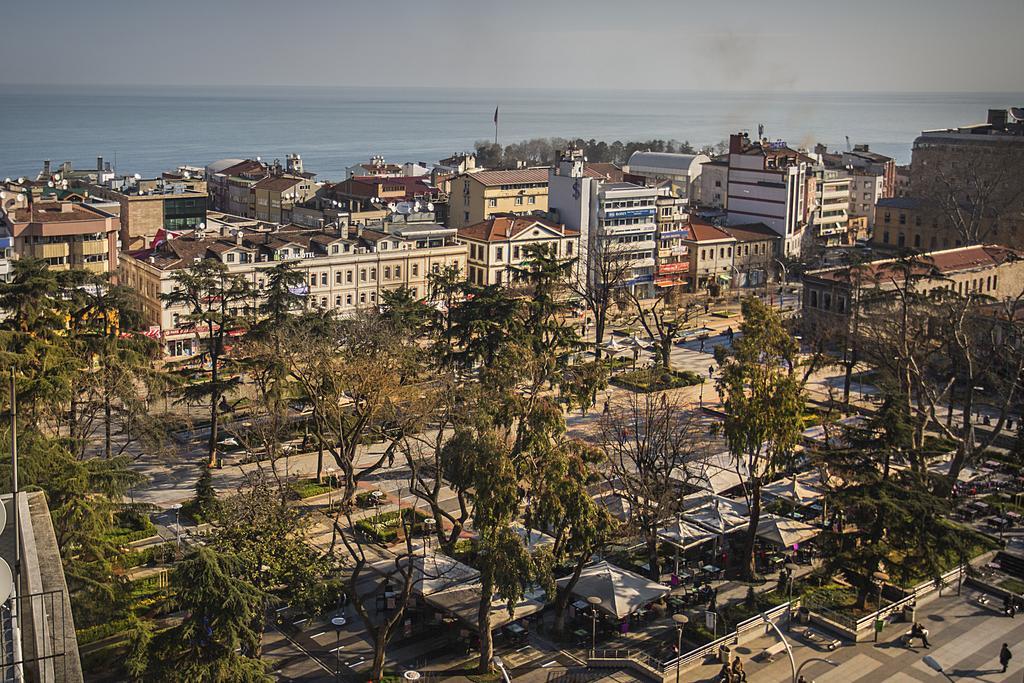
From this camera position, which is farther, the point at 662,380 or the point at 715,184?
the point at 715,184

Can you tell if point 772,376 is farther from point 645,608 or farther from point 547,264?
point 547,264

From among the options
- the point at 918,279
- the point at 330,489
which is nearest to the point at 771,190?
the point at 918,279

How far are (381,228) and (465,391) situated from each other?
31.3 metres

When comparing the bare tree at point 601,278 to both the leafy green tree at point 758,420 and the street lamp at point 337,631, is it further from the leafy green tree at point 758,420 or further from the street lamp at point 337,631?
the street lamp at point 337,631

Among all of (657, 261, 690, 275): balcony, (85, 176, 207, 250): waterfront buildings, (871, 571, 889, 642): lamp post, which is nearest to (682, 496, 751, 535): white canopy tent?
(871, 571, 889, 642): lamp post

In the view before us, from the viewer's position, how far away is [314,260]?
50.3 meters

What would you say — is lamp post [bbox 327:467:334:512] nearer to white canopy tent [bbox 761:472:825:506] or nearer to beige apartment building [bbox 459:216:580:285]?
white canopy tent [bbox 761:472:825:506]

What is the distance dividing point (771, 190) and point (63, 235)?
45.1 m

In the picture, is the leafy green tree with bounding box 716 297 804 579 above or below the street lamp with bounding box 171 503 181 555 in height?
above

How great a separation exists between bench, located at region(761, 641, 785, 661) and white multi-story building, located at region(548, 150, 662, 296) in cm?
3917

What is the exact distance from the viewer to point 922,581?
2634 centimetres

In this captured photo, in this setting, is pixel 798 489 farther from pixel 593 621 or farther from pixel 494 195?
pixel 494 195

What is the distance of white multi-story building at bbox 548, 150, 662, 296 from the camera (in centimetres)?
6212

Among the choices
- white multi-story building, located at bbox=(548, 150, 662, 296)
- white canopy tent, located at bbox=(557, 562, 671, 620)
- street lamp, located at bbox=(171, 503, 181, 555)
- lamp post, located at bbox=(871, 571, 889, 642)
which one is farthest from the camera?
white multi-story building, located at bbox=(548, 150, 662, 296)
